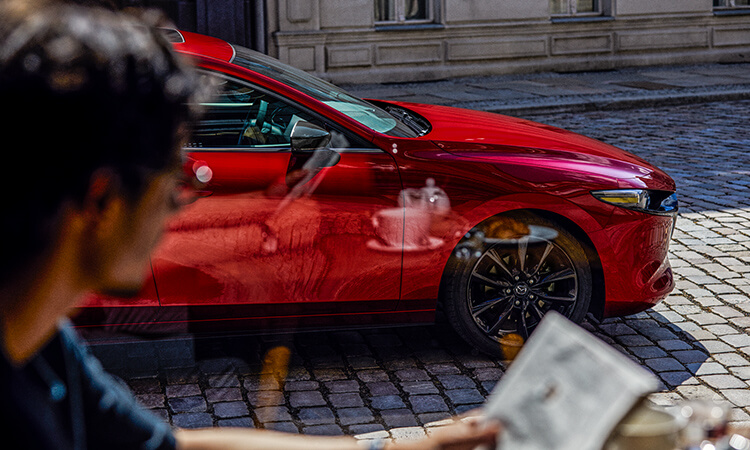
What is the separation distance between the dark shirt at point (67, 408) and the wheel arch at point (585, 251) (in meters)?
3.08

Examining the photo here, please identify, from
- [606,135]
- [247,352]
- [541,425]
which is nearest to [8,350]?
[541,425]

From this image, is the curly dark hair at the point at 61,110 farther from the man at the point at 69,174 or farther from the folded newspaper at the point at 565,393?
the folded newspaper at the point at 565,393

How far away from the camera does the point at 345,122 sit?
434cm

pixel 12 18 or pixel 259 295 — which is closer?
pixel 12 18

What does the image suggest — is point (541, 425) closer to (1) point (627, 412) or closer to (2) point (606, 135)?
(1) point (627, 412)

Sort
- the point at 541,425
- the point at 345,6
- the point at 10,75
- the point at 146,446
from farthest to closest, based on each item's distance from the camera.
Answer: the point at 345,6
the point at 146,446
the point at 541,425
the point at 10,75

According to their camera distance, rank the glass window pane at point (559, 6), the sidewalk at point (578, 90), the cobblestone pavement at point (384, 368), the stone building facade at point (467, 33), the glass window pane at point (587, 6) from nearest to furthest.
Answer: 1. the cobblestone pavement at point (384, 368)
2. the sidewalk at point (578, 90)
3. the stone building facade at point (467, 33)
4. the glass window pane at point (559, 6)
5. the glass window pane at point (587, 6)

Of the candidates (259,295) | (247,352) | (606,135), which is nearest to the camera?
(259,295)

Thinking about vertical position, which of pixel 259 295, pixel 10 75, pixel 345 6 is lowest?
pixel 259 295

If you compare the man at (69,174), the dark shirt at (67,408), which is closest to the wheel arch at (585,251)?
the dark shirt at (67,408)

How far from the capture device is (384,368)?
14.8 feet

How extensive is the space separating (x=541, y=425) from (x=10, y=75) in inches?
29.0

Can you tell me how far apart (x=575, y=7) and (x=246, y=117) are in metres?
13.5

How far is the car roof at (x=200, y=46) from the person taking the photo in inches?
177
